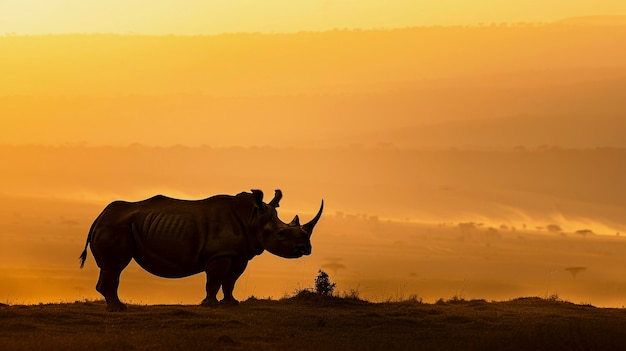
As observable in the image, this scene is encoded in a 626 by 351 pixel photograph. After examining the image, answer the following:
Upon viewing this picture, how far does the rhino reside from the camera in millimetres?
27266

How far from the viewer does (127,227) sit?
90.1ft

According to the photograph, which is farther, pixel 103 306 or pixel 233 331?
pixel 103 306

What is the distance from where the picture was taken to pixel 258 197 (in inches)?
1088

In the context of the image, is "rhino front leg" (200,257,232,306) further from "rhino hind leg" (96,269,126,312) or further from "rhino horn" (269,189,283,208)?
"rhino hind leg" (96,269,126,312)

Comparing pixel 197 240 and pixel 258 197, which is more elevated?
pixel 258 197

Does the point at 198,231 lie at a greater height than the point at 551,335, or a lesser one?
greater

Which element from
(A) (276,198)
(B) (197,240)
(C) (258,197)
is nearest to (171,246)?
(B) (197,240)

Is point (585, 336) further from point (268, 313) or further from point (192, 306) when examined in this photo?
point (192, 306)

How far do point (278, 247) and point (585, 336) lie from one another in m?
7.60

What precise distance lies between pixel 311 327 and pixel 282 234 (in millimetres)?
3314

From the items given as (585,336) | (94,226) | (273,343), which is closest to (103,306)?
(94,226)

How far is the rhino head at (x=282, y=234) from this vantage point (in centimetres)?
2725

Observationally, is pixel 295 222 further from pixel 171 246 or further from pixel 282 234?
pixel 171 246

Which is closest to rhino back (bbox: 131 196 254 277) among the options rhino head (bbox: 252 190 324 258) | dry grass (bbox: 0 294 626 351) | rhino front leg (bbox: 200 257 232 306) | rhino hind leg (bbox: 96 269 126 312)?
rhino front leg (bbox: 200 257 232 306)
